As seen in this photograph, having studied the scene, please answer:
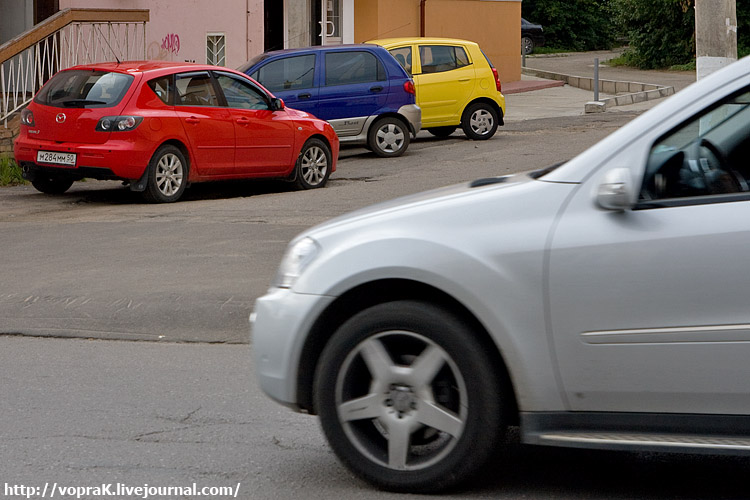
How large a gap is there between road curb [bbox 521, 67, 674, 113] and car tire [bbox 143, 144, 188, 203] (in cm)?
1450

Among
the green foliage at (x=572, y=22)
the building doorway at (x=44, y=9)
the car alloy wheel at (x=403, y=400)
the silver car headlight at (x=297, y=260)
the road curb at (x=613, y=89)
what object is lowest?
the car alloy wheel at (x=403, y=400)

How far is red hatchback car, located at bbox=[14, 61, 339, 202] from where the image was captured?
1288 cm

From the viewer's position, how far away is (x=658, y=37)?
40625mm

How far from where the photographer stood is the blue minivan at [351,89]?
17438 millimetres

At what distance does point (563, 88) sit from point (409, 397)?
3099 cm

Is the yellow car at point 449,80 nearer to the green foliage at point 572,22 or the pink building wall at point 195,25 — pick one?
the pink building wall at point 195,25

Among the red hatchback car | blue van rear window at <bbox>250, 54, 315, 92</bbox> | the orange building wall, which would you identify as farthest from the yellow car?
the orange building wall

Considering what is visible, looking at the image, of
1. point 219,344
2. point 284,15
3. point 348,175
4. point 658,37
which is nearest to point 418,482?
point 219,344

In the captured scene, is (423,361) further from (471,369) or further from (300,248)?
(300,248)

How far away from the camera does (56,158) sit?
A: 13.1 meters

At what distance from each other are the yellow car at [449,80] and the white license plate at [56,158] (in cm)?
776

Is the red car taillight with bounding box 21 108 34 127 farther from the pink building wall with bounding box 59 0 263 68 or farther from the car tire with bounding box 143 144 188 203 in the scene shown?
the pink building wall with bounding box 59 0 263 68

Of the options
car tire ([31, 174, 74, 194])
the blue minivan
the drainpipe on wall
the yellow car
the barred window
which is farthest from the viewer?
the drainpipe on wall

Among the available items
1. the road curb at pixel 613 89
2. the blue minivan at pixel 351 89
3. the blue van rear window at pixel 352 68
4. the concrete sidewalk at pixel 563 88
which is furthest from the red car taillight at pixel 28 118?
the road curb at pixel 613 89
